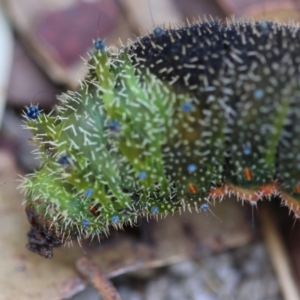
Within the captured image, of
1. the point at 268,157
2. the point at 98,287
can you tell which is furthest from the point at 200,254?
the point at 268,157

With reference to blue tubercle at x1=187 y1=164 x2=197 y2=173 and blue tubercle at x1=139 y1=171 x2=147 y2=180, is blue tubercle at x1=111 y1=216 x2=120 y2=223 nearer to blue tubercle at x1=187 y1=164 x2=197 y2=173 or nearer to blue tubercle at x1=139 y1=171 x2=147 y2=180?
blue tubercle at x1=139 y1=171 x2=147 y2=180

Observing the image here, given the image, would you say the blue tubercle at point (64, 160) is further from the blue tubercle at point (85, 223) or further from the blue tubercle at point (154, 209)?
the blue tubercle at point (154, 209)

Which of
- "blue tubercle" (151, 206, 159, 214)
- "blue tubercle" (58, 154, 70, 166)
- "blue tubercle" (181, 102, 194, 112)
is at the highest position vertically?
"blue tubercle" (58, 154, 70, 166)

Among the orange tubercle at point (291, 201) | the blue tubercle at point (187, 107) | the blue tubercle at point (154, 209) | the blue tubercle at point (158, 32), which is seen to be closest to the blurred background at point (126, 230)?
the blue tubercle at point (158, 32)

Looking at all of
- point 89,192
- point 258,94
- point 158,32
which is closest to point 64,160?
point 89,192

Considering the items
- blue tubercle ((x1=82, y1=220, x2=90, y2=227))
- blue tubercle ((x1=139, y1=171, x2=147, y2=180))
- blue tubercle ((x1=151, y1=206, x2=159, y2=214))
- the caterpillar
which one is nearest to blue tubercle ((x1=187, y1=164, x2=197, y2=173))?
the caterpillar

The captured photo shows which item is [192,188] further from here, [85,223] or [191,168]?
[85,223]

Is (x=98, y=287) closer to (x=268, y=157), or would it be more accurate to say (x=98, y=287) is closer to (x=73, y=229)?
(x=73, y=229)
